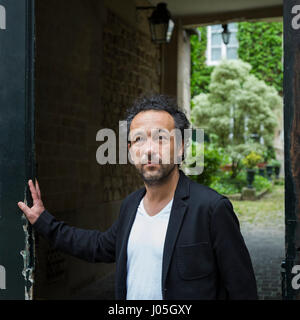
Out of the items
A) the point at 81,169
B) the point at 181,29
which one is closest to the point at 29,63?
the point at 81,169

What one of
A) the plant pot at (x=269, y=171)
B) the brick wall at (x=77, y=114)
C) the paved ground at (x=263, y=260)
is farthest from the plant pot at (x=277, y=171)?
the brick wall at (x=77, y=114)

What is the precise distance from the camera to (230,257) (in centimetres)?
191

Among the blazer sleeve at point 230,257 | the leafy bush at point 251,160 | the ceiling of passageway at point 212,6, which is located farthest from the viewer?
the leafy bush at point 251,160

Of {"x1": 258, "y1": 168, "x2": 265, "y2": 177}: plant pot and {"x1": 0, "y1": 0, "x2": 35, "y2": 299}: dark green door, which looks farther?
{"x1": 258, "y1": 168, "x2": 265, "y2": 177}: plant pot

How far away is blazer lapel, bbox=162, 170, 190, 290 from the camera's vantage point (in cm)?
193

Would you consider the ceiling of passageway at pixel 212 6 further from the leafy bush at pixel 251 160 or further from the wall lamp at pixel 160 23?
the leafy bush at pixel 251 160

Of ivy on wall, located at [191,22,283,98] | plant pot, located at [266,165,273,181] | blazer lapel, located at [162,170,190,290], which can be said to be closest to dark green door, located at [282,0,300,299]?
blazer lapel, located at [162,170,190,290]

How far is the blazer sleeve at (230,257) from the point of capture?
6.29 ft

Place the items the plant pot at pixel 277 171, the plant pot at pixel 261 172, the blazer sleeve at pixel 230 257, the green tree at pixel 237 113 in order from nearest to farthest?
the blazer sleeve at pixel 230 257 < the green tree at pixel 237 113 < the plant pot at pixel 261 172 < the plant pot at pixel 277 171

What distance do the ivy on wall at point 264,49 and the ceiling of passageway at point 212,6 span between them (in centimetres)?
1475

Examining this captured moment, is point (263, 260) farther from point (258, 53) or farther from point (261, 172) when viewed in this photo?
point (258, 53)

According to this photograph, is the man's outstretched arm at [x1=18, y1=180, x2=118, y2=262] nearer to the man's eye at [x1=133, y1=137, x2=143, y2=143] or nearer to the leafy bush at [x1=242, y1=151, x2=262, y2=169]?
the man's eye at [x1=133, y1=137, x2=143, y2=143]

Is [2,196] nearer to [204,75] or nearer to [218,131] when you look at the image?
[218,131]
